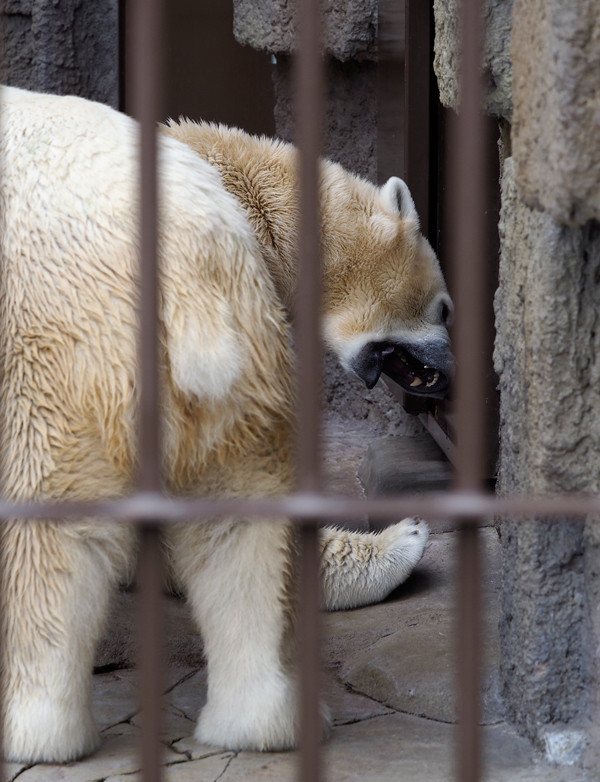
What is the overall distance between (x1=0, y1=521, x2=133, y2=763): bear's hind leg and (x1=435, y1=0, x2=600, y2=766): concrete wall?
27.2 inches

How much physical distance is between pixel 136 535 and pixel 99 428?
0.68 feet

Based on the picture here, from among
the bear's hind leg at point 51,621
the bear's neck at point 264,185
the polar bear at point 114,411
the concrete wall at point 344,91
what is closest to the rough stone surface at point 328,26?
the concrete wall at point 344,91

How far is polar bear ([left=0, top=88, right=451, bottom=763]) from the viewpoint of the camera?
1.85 m

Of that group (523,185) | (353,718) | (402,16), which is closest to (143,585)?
(523,185)

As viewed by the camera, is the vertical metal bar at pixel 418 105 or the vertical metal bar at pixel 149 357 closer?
the vertical metal bar at pixel 149 357

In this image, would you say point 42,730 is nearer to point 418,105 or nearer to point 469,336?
point 469,336

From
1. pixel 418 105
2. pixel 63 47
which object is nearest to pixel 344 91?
pixel 418 105

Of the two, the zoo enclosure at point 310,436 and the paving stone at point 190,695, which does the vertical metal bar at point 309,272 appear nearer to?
the zoo enclosure at point 310,436

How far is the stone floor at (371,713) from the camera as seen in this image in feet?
6.48

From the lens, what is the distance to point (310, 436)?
105 cm

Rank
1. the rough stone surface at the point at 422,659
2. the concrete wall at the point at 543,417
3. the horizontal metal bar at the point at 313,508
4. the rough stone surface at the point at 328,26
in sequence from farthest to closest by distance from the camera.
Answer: the rough stone surface at the point at 328,26 < the rough stone surface at the point at 422,659 < the concrete wall at the point at 543,417 < the horizontal metal bar at the point at 313,508

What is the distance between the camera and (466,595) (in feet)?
3.43

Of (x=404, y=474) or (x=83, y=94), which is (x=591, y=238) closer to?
(x=404, y=474)

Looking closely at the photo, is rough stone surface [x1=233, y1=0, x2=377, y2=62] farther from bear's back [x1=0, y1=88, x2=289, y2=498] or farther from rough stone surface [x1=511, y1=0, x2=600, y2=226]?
rough stone surface [x1=511, y1=0, x2=600, y2=226]
